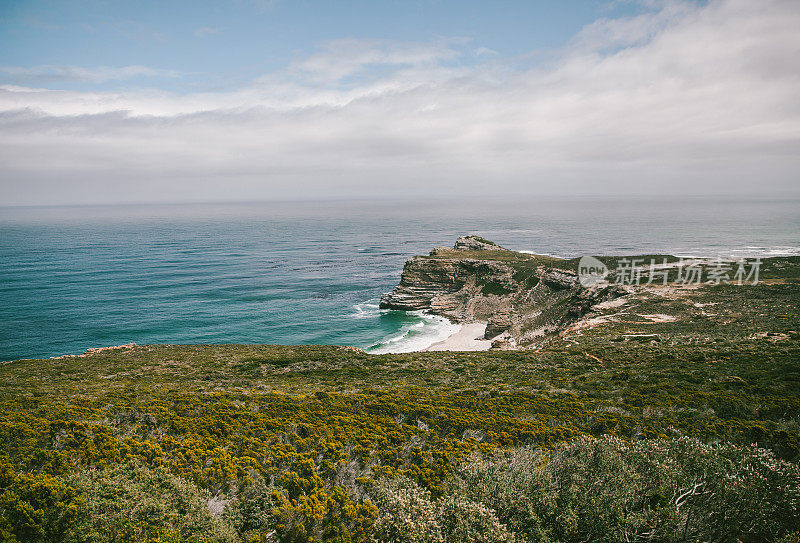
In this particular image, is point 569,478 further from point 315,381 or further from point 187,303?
point 187,303

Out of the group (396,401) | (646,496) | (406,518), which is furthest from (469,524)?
(396,401)

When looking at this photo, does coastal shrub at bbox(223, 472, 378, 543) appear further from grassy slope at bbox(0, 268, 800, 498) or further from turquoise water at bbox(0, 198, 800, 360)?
turquoise water at bbox(0, 198, 800, 360)

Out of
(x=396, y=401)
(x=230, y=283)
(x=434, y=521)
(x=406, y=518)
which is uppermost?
(x=406, y=518)

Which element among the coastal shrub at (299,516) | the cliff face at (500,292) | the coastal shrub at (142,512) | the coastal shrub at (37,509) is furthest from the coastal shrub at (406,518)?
the cliff face at (500,292)

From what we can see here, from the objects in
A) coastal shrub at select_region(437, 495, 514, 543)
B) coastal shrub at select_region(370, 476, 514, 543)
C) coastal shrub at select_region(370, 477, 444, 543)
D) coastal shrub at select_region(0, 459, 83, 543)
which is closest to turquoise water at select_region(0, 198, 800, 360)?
coastal shrub at select_region(370, 477, 444, 543)

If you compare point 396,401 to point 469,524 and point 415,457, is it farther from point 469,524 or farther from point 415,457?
point 469,524
